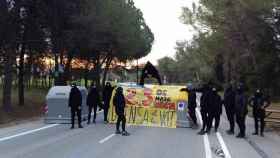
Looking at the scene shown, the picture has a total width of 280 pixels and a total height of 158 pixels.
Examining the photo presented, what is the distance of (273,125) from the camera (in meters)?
25.2

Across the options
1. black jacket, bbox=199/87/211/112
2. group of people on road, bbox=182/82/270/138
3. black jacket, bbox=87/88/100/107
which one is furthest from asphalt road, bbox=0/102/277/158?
black jacket, bbox=87/88/100/107

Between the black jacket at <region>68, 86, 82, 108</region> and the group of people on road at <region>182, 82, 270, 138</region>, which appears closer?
the group of people on road at <region>182, 82, 270, 138</region>

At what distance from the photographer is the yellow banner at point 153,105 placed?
24203 millimetres

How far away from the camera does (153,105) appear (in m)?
24.6

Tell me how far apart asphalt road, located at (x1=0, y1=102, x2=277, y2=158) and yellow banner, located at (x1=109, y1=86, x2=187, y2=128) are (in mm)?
1589

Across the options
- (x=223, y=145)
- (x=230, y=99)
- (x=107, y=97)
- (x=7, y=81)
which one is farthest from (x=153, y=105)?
(x=7, y=81)

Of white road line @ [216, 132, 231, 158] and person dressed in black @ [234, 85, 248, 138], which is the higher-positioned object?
person dressed in black @ [234, 85, 248, 138]

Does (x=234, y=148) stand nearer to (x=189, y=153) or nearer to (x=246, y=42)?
(x=189, y=153)

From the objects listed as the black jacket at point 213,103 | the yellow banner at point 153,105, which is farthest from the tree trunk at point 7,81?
the black jacket at point 213,103

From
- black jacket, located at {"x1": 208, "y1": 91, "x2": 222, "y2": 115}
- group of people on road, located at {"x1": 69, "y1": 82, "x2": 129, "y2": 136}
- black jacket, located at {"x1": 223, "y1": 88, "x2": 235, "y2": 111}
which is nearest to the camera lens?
group of people on road, located at {"x1": 69, "y1": 82, "x2": 129, "y2": 136}

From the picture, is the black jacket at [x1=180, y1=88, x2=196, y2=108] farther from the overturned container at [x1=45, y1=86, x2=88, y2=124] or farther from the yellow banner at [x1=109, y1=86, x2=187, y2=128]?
the overturned container at [x1=45, y1=86, x2=88, y2=124]

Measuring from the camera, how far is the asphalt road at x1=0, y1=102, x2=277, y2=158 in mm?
14359

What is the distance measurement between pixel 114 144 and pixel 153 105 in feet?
26.7

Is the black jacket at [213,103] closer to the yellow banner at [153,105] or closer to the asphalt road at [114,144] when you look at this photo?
the asphalt road at [114,144]
